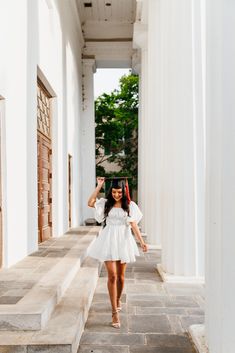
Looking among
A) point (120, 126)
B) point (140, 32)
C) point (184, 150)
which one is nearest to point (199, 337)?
point (184, 150)

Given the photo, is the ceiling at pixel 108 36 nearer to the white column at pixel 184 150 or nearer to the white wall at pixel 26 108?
the white wall at pixel 26 108

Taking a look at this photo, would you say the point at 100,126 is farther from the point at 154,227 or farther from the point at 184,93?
the point at 184,93

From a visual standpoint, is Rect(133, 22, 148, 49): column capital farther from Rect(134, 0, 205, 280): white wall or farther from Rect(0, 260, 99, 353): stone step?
Rect(0, 260, 99, 353): stone step

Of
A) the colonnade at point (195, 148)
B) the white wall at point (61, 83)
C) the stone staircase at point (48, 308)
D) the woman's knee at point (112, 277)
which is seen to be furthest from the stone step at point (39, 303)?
the white wall at point (61, 83)

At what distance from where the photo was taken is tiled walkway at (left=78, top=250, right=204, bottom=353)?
4047 mm

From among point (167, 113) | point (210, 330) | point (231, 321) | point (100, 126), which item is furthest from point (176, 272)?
point (100, 126)

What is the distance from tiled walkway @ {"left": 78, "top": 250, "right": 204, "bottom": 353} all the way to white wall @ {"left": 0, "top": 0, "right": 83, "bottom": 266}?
5.53 ft

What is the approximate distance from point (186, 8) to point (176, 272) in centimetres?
385

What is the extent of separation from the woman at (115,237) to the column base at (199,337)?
787mm

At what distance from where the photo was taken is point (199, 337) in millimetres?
4000

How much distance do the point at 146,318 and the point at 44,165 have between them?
573 centimetres

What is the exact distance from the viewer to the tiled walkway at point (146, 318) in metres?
4.05

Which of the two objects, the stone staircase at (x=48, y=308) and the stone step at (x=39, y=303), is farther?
the stone step at (x=39, y=303)

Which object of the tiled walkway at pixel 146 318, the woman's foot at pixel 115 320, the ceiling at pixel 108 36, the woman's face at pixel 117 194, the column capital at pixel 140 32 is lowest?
the tiled walkway at pixel 146 318
